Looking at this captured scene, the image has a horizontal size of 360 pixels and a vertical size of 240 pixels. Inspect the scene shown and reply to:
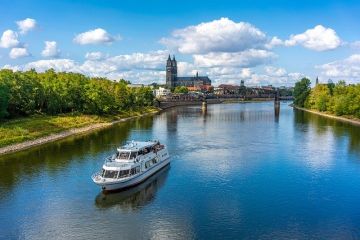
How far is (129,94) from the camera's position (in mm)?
174375

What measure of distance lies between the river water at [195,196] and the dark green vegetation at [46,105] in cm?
1378

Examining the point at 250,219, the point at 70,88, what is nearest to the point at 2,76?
the point at 70,88

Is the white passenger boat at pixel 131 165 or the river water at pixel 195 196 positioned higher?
the white passenger boat at pixel 131 165

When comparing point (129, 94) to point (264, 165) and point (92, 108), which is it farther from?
point (264, 165)

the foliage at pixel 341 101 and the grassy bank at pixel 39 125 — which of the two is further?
the foliage at pixel 341 101

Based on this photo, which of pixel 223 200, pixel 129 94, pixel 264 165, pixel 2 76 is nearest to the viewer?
pixel 223 200

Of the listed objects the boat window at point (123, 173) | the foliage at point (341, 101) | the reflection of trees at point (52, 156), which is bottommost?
the reflection of trees at point (52, 156)

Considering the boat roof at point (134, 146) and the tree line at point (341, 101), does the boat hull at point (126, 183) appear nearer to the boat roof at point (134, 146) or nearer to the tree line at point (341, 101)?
the boat roof at point (134, 146)

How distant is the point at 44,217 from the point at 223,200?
19.4 metres

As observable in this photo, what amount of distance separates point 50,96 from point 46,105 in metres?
4.14

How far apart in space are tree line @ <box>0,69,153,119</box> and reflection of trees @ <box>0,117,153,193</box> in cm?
1623

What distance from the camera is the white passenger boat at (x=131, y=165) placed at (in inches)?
2004

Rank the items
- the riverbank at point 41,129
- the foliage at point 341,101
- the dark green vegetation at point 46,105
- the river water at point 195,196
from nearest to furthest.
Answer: the river water at point 195,196 < the riverbank at point 41,129 < the dark green vegetation at point 46,105 < the foliage at point 341,101

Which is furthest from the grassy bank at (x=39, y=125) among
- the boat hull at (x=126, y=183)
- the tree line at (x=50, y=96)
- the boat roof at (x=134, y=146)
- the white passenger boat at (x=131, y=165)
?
the boat hull at (x=126, y=183)
